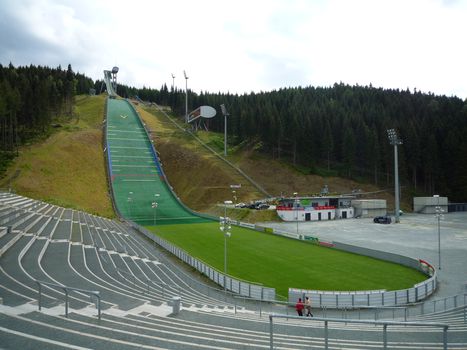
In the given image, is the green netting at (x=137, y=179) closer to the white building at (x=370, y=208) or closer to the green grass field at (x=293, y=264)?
the green grass field at (x=293, y=264)

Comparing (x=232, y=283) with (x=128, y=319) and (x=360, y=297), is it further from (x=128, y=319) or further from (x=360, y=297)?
(x=128, y=319)

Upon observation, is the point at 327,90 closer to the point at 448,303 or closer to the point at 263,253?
the point at 263,253

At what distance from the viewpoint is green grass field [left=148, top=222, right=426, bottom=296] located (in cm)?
2711

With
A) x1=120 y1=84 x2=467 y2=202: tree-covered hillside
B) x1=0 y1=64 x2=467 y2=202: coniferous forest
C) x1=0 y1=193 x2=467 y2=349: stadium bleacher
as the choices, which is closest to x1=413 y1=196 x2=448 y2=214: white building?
x1=0 y1=64 x2=467 y2=202: coniferous forest

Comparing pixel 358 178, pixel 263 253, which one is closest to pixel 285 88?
pixel 358 178

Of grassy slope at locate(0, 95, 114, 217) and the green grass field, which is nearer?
the green grass field

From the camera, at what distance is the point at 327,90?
156250 mm

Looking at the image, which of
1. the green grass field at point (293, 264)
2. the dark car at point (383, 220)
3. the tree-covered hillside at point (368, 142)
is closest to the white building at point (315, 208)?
the dark car at point (383, 220)

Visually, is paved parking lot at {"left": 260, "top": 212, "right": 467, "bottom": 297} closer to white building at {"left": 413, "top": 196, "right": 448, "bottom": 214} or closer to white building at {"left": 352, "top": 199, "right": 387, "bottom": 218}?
white building at {"left": 352, "top": 199, "right": 387, "bottom": 218}

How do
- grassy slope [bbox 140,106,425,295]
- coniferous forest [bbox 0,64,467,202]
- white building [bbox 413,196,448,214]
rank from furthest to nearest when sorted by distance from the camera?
coniferous forest [bbox 0,64,467,202] < white building [bbox 413,196,448,214] < grassy slope [bbox 140,106,425,295]

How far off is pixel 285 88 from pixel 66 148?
109 meters

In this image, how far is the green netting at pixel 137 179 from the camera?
64.2 metres

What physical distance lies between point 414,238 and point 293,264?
20.8 metres

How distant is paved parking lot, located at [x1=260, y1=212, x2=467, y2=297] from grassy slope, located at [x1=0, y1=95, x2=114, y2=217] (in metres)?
34.5
